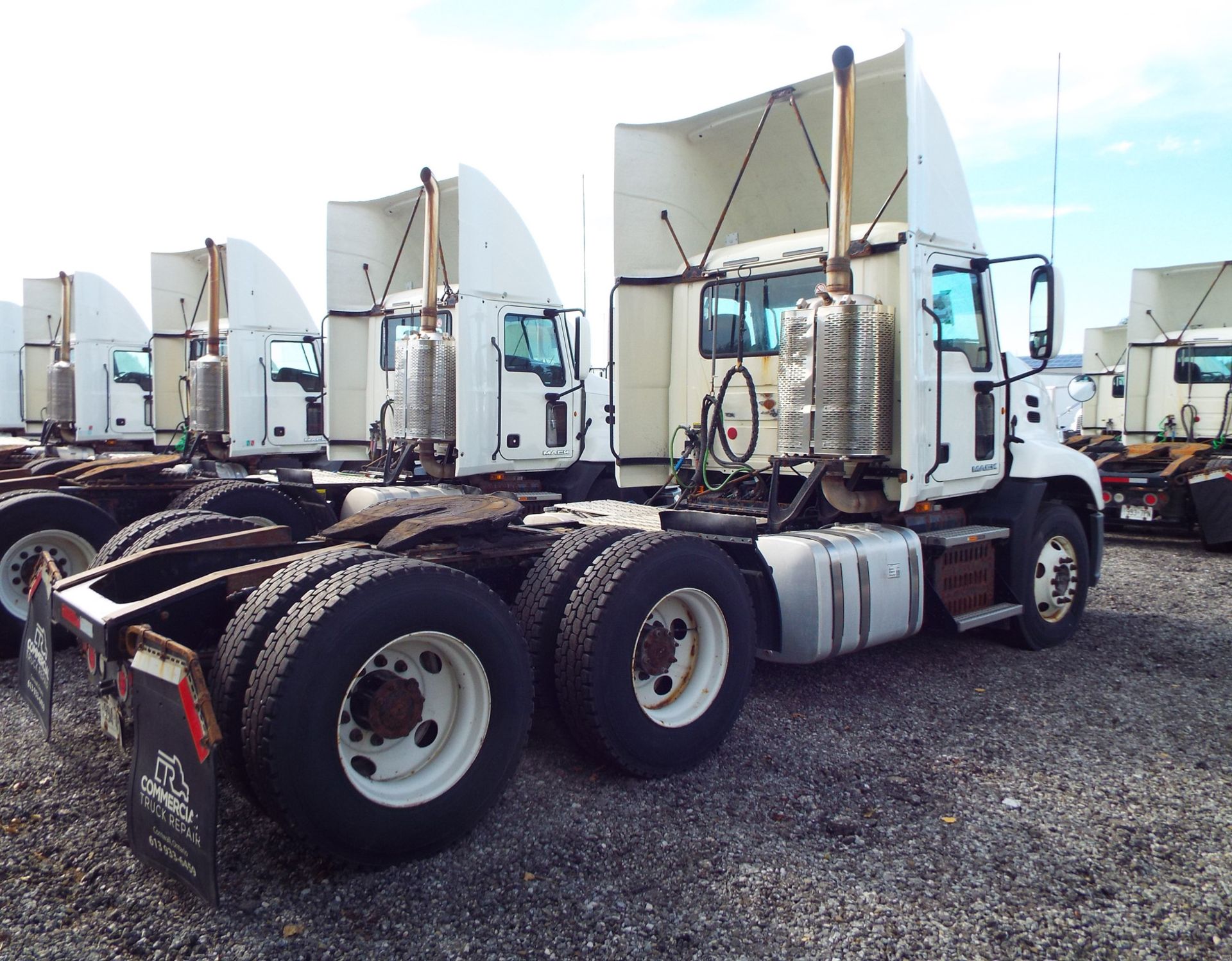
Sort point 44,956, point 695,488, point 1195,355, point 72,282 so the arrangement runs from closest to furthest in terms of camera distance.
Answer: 1. point 44,956
2. point 695,488
3. point 1195,355
4. point 72,282

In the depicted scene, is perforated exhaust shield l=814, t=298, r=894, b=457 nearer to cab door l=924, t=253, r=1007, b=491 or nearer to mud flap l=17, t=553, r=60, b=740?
cab door l=924, t=253, r=1007, b=491

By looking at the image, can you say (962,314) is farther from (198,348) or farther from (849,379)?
(198,348)

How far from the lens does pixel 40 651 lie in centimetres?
379

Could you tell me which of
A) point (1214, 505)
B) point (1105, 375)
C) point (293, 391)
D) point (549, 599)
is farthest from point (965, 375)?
point (1105, 375)

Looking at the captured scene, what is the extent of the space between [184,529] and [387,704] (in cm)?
206

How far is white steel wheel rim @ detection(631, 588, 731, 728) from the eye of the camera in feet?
13.7

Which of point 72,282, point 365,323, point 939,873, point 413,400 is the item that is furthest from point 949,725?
point 72,282

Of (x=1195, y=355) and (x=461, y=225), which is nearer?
(x=461, y=225)

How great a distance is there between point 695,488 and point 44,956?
4595mm

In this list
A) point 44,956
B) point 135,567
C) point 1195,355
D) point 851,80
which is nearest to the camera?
point 44,956

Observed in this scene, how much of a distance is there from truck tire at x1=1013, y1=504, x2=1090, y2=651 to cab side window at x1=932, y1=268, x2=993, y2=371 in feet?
4.43

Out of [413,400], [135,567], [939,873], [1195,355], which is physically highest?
[1195,355]

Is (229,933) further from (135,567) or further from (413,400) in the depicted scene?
(413,400)

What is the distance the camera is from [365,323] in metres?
10.5
